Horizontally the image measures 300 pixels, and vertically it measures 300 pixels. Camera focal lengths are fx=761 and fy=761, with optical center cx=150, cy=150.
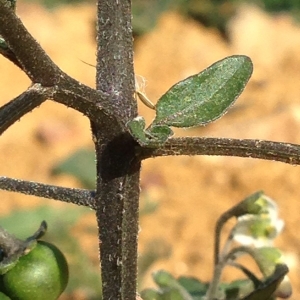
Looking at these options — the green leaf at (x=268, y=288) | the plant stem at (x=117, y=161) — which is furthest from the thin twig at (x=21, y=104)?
the green leaf at (x=268, y=288)

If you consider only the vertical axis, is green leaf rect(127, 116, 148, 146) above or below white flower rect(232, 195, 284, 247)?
below

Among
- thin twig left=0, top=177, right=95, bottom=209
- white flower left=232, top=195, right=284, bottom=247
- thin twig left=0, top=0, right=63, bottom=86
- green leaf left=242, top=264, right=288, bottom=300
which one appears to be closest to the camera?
thin twig left=0, top=0, right=63, bottom=86

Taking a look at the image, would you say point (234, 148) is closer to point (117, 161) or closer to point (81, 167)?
point (117, 161)

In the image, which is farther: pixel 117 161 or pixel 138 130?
pixel 117 161

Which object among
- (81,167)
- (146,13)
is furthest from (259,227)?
(146,13)

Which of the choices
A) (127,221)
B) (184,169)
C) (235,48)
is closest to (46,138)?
(184,169)

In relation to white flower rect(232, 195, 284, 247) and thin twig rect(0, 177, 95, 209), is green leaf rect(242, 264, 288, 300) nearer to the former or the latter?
white flower rect(232, 195, 284, 247)

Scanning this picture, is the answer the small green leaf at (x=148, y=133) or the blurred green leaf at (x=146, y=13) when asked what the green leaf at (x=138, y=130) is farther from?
the blurred green leaf at (x=146, y=13)

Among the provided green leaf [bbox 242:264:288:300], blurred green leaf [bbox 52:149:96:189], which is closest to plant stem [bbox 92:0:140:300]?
→ green leaf [bbox 242:264:288:300]
